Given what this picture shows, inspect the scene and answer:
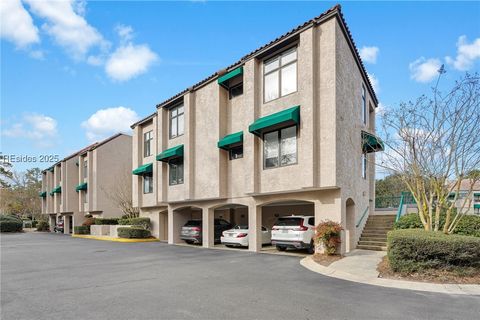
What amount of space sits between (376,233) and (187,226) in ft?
36.6

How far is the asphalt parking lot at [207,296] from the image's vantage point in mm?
6359

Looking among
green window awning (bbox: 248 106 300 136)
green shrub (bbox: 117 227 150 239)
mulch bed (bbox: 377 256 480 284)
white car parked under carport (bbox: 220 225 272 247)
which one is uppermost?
green window awning (bbox: 248 106 300 136)

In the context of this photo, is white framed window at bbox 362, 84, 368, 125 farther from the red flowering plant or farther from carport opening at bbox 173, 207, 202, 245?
carport opening at bbox 173, 207, 202, 245

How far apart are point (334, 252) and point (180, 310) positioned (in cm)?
839

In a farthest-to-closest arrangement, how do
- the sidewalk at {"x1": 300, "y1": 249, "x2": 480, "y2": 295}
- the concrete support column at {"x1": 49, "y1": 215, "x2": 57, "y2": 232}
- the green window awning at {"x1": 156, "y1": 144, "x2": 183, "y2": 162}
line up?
the concrete support column at {"x1": 49, "y1": 215, "x2": 57, "y2": 232} < the green window awning at {"x1": 156, "y1": 144, "x2": 183, "y2": 162} < the sidewalk at {"x1": 300, "y1": 249, "x2": 480, "y2": 295}

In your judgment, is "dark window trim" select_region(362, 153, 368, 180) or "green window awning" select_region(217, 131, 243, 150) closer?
"green window awning" select_region(217, 131, 243, 150)

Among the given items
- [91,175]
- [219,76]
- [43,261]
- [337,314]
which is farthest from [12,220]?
[337,314]

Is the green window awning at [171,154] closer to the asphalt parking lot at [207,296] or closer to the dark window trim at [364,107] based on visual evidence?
the asphalt parking lot at [207,296]

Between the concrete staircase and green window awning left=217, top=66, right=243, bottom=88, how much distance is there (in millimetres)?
10209

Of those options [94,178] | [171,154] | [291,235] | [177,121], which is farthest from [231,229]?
[94,178]

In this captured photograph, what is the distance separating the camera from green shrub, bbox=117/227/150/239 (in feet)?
80.7

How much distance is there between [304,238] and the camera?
579 inches

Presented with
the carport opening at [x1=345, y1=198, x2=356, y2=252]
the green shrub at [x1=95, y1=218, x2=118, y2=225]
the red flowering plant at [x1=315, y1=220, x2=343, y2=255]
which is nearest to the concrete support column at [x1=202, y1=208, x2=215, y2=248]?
the carport opening at [x1=345, y1=198, x2=356, y2=252]

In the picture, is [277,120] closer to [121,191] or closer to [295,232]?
[295,232]
